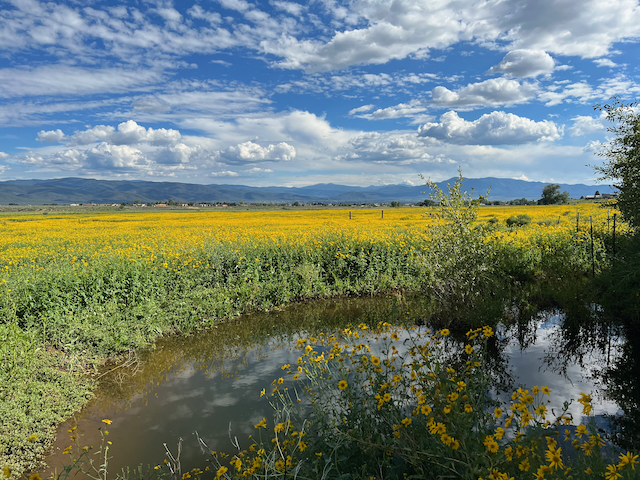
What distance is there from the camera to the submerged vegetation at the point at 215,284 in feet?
20.0

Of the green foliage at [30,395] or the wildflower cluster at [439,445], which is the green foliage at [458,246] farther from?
the green foliage at [30,395]

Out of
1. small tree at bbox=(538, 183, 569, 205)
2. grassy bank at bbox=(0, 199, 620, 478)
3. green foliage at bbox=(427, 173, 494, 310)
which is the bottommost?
grassy bank at bbox=(0, 199, 620, 478)

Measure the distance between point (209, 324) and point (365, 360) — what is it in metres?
6.97

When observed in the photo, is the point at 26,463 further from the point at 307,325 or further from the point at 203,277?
the point at 203,277

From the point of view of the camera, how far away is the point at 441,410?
3109mm

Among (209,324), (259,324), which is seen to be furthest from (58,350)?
(259,324)

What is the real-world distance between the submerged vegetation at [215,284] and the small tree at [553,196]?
79563 millimetres

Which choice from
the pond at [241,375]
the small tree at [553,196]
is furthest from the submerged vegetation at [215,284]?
the small tree at [553,196]

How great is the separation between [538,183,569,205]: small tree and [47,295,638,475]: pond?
86.0m

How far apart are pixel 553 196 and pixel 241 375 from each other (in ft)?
312

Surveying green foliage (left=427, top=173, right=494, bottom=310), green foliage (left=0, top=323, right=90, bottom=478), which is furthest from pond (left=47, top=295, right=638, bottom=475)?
green foliage (left=427, top=173, right=494, bottom=310)

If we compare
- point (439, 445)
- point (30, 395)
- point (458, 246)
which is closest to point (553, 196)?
point (458, 246)

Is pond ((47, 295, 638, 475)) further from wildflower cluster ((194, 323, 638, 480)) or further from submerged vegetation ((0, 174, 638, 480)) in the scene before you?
wildflower cluster ((194, 323, 638, 480))

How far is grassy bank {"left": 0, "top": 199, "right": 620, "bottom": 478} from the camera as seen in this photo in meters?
6.21
